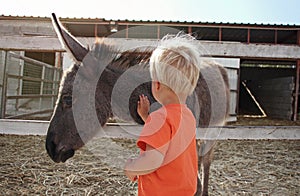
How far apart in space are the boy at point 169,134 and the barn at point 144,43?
110 cm

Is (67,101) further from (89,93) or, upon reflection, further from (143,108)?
(143,108)

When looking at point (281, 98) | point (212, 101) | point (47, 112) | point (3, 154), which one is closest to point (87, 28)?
point (47, 112)

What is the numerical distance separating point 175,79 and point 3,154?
335 centimetres

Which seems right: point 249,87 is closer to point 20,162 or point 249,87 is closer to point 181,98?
point 20,162

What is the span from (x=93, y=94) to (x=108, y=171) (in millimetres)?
1511

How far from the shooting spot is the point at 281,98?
1037 cm

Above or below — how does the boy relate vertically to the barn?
below

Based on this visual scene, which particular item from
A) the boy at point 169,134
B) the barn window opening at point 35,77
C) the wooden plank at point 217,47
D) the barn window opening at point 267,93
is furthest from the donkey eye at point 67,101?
the barn window opening at point 267,93

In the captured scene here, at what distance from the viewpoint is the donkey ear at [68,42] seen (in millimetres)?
1897

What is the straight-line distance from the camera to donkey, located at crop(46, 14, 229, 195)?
203 cm

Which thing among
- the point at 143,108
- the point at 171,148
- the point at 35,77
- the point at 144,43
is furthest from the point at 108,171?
the point at 35,77

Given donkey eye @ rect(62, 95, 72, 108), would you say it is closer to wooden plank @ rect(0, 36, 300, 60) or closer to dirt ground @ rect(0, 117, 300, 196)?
dirt ground @ rect(0, 117, 300, 196)

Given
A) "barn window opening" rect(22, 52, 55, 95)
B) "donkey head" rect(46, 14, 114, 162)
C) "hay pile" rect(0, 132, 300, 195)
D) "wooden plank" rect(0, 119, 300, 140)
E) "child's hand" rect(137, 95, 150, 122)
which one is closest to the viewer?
"child's hand" rect(137, 95, 150, 122)

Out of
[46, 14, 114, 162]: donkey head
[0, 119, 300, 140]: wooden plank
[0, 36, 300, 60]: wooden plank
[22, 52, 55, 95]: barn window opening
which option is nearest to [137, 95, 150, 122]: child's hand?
[46, 14, 114, 162]: donkey head
